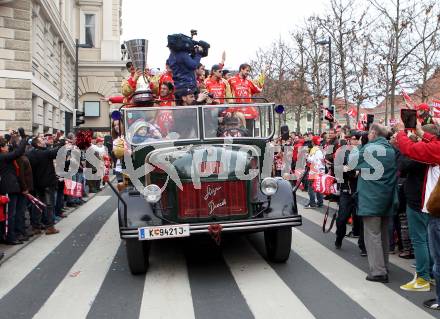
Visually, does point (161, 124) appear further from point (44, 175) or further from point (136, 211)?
point (44, 175)

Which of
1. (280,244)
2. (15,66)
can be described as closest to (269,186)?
(280,244)

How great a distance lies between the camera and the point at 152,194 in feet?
21.1

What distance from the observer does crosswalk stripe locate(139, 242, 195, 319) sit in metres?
5.30

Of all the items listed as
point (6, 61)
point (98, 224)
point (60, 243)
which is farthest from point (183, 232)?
point (6, 61)

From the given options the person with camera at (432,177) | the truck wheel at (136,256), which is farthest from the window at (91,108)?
the person with camera at (432,177)

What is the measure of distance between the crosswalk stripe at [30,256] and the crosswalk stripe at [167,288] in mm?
1658

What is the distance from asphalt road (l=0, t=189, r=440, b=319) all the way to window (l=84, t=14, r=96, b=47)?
114 feet

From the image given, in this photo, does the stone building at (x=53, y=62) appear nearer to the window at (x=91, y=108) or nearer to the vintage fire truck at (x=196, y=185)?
the window at (x=91, y=108)

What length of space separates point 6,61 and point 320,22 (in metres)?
14.3

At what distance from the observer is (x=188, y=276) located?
668cm

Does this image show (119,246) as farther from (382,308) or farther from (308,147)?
(308,147)

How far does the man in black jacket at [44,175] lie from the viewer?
9.61 m

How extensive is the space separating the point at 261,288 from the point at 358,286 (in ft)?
3.72

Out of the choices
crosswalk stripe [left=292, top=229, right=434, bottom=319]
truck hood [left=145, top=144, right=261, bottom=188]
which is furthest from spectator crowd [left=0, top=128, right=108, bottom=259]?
crosswalk stripe [left=292, top=229, right=434, bottom=319]
